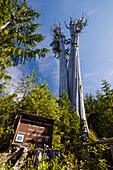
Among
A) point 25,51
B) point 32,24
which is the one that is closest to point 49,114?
point 25,51

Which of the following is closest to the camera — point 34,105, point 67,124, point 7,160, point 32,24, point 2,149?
point 7,160

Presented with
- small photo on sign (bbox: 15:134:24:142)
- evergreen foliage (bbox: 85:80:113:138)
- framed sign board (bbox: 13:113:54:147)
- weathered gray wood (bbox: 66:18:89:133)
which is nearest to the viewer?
small photo on sign (bbox: 15:134:24:142)

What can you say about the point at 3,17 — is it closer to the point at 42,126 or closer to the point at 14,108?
the point at 14,108

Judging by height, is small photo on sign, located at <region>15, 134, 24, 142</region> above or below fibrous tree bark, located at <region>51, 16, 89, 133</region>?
below

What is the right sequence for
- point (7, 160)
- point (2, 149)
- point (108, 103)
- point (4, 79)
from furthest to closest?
1. point (108, 103)
2. point (4, 79)
3. point (2, 149)
4. point (7, 160)

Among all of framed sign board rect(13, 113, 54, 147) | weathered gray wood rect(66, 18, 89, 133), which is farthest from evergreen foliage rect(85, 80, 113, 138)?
framed sign board rect(13, 113, 54, 147)

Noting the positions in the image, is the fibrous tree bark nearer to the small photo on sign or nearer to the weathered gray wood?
the weathered gray wood

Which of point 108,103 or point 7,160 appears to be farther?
point 108,103

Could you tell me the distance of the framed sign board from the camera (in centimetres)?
375

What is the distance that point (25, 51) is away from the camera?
24.5 ft

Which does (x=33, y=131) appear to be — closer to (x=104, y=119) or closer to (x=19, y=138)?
(x=19, y=138)

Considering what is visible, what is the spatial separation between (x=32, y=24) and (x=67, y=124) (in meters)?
8.21

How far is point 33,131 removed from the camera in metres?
4.04

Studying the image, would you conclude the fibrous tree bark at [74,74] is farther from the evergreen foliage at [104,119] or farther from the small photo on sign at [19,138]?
the small photo on sign at [19,138]
